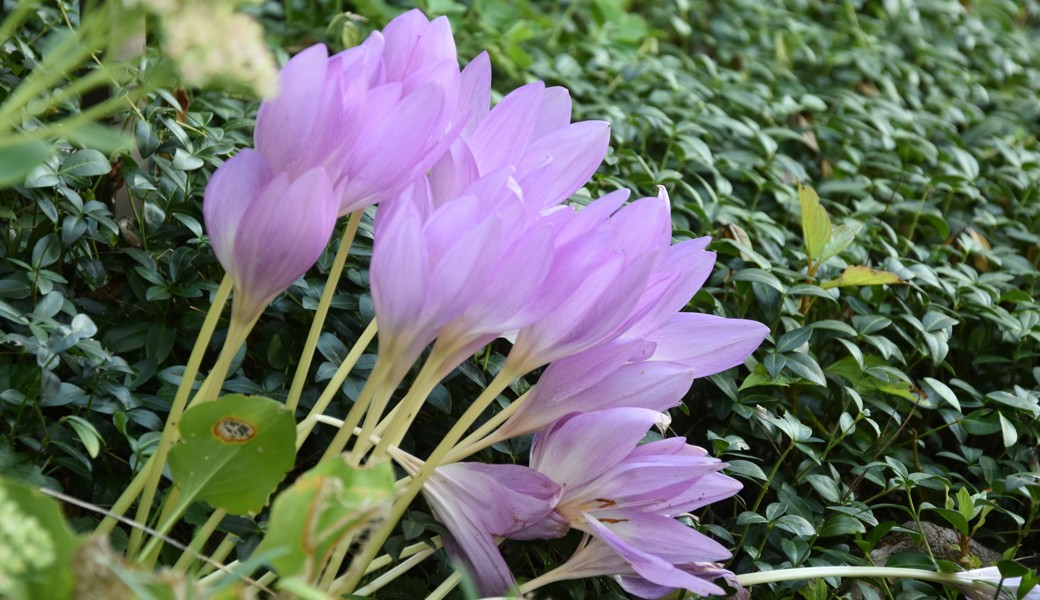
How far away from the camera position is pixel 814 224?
110 cm

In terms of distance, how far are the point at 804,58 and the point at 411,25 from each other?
153 cm

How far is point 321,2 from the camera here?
1781 millimetres

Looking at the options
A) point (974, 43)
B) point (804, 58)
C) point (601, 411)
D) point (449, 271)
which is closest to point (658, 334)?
point (601, 411)

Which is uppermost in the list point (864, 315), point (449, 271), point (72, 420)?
point (449, 271)

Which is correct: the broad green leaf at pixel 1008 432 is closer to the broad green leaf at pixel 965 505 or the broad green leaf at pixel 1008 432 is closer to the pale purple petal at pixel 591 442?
the broad green leaf at pixel 965 505

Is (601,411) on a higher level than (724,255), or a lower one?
higher

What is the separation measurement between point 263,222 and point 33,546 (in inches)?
8.9

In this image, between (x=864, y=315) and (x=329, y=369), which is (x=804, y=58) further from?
(x=329, y=369)

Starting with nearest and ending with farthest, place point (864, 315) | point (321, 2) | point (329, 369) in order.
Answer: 1. point (329, 369)
2. point (864, 315)
3. point (321, 2)

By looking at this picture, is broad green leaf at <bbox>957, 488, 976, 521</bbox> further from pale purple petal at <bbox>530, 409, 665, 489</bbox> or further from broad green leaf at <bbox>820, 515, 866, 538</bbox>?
pale purple petal at <bbox>530, 409, 665, 489</bbox>

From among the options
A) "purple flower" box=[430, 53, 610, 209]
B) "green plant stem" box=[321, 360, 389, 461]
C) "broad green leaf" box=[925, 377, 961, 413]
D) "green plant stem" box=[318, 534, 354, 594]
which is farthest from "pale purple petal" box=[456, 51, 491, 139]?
"broad green leaf" box=[925, 377, 961, 413]

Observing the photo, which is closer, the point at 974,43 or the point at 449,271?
the point at 449,271

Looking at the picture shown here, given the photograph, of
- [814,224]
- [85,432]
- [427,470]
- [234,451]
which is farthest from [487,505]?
[814,224]

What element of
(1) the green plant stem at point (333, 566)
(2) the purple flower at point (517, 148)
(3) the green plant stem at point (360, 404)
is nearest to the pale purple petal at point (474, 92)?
(2) the purple flower at point (517, 148)
